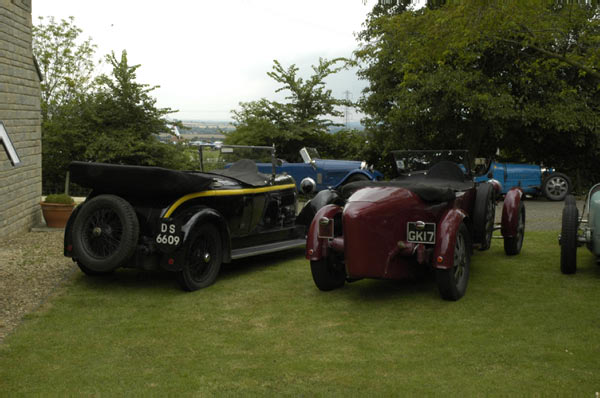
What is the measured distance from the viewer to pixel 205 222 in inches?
258

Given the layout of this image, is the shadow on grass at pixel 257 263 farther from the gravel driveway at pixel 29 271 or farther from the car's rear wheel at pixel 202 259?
the gravel driveway at pixel 29 271

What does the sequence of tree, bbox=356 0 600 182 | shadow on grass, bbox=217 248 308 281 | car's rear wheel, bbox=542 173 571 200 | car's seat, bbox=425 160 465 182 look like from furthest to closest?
car's rear wheel, bbox=542 173 571 200
tree, bbox=356 0 600 182
car's seat, bbox=425 160 465 182
shadow on grass, bbox=217 248 308 281

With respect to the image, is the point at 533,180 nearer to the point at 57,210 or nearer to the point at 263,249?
the point at 263,249

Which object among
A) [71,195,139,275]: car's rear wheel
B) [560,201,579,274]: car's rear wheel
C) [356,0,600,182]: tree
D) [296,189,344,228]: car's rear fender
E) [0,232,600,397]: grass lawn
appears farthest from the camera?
[356,0,600,182]: tree

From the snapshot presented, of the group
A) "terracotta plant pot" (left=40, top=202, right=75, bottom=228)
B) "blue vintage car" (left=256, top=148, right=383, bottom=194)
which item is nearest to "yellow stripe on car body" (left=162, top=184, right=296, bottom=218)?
"terracotta plant pot" (left=40, top=202, right=75, bottom=228)

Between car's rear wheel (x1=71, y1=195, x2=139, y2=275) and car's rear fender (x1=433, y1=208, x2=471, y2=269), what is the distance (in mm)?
2879

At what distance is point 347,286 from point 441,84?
11.3 meters

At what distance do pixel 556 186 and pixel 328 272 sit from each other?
40.4 ft

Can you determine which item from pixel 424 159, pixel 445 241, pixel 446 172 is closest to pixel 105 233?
pixel 445 241

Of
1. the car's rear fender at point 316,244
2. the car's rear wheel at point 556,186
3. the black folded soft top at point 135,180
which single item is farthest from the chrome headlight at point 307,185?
the car's rear wheel at point 556,186

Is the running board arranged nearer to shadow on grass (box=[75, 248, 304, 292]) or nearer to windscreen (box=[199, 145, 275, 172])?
shadow on grass (box=[75, 248, 304, 292])

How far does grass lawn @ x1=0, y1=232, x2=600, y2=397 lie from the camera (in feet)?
13.0

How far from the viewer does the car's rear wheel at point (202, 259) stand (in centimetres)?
635

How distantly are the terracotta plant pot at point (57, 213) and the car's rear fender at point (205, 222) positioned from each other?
4.90 m
